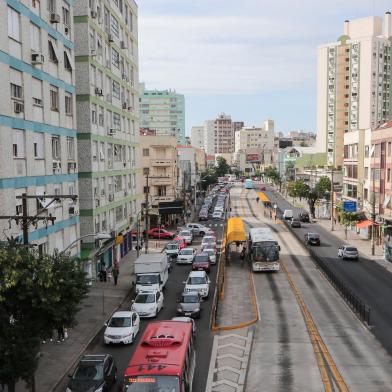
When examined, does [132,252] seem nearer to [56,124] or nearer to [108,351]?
[56,124]

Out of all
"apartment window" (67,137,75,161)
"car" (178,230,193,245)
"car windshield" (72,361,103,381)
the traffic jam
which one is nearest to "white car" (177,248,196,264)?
the traffic jam

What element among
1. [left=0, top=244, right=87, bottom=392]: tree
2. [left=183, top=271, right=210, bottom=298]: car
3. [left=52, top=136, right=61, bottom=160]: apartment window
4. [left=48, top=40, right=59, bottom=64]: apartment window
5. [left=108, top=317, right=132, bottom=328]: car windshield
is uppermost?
[left=48, top=40, right=59, bottom=64]: apartment window

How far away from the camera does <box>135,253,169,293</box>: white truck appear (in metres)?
41.8

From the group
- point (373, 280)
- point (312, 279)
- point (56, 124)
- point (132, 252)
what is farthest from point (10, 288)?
point (132, 252)

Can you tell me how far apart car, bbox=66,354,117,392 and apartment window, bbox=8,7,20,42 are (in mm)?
19214

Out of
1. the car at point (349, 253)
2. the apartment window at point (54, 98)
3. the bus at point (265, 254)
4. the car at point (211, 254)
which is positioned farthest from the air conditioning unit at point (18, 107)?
the car at point (349, 253)

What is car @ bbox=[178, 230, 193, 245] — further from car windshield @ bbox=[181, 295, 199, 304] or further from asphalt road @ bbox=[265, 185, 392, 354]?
car windshield @ bbox=[181, 295, 199, 304]

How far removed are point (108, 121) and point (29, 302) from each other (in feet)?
115

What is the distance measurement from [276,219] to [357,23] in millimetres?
79092

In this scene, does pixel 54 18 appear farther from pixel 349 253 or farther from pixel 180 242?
pixel 349 253

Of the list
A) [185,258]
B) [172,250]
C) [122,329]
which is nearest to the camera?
[122,329]

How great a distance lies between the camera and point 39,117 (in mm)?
34562

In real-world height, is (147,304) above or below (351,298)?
above

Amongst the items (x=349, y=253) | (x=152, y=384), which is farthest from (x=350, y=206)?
(x=152, y=384)
